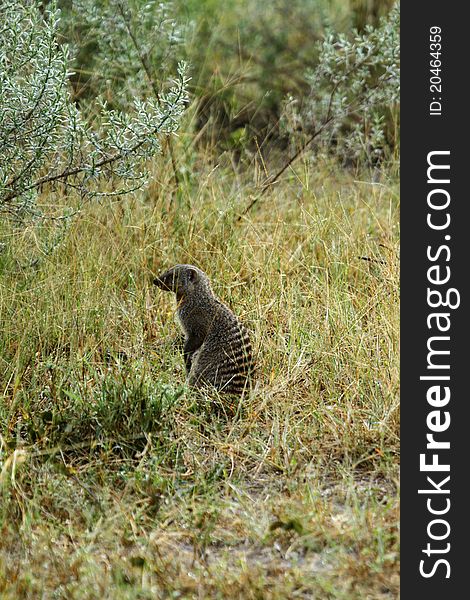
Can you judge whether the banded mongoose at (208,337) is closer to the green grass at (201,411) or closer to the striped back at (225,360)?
the striped back at (225,360)

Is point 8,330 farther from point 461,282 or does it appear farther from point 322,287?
point 461,282

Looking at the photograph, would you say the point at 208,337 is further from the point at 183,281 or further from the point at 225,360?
the point at 183,281

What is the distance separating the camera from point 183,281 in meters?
5.02

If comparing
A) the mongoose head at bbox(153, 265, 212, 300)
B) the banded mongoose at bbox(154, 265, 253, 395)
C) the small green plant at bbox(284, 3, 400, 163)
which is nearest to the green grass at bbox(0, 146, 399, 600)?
the banded mongoose at bbox(154, 265, 253, 395)

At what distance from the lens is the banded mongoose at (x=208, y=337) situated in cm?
468

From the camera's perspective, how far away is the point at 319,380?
15.8 feet

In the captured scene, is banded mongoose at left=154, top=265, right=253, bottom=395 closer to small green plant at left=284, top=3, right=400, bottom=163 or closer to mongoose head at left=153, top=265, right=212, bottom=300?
mongoose head at left=153, top=265, right=212, bottom=300

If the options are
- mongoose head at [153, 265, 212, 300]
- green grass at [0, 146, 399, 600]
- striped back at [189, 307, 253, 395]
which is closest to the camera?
green grass at [0, 146, 399, 600]

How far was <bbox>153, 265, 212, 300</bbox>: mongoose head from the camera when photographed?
196 inches

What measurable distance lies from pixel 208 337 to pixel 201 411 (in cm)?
38

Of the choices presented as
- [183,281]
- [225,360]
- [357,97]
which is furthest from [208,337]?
[357,97]

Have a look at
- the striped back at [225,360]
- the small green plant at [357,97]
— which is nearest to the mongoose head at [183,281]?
the striped back at [225,360]

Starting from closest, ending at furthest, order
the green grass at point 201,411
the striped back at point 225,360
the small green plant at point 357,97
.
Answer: the green grass at point 201,411 < the striped back at point 225,360 < the small green plant at point 357,97

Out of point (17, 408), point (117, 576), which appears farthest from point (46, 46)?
point (117, 576)
